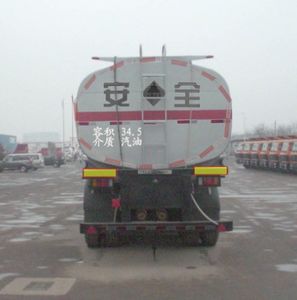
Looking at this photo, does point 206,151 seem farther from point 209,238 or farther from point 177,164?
point 209,238

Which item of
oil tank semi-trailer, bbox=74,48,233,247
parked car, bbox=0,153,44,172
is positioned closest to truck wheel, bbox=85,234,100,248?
oil tank semi-trailer, bbox=74,48,233,247

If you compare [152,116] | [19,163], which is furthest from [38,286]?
[19,163]

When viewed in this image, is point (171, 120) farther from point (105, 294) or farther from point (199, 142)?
point (105, 294)

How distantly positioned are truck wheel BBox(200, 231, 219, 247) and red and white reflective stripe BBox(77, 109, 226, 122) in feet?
6.84

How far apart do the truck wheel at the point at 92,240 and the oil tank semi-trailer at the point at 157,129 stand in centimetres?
68

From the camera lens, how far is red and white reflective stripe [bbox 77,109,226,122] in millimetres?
9266

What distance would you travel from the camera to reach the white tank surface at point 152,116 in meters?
9.27

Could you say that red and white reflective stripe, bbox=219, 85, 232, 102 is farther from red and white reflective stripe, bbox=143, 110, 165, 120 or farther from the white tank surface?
red and white reflective stripe, bbox=143, 110, 165, 120

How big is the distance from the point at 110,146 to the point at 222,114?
1863mm

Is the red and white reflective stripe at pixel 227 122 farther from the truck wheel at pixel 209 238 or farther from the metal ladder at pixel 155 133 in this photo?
the truck wheel at pixel 209 238

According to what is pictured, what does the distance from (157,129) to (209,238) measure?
2.22m

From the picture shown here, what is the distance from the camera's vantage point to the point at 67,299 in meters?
6.66

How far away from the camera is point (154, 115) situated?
9297 mm

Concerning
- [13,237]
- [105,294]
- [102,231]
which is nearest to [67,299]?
[105,294]
